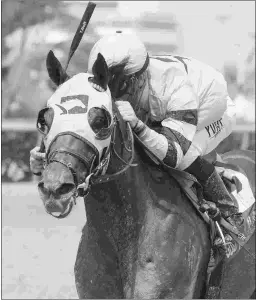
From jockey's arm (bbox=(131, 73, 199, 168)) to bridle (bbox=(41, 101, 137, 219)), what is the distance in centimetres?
10

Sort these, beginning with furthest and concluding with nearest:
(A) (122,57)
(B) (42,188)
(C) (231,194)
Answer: (C) (231,194), (A) (122,57), (B) (42,188)

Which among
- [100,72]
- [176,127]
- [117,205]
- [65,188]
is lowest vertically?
[117,205]

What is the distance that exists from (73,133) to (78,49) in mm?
7263

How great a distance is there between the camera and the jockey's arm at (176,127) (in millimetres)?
→ 3736

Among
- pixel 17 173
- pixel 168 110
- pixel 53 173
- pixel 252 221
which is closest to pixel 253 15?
pixel 17 173

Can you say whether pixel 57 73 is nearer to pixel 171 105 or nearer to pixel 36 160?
pixel 36 160

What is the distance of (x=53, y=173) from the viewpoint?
3203 mm

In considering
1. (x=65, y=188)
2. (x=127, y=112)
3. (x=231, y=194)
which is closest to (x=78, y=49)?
(x=231, y=194)

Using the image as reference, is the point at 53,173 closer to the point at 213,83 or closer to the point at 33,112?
the point at 213,83

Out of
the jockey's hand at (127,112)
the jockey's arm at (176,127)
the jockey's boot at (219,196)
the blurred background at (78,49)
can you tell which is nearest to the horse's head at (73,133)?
the jockey's hand at (127,112)

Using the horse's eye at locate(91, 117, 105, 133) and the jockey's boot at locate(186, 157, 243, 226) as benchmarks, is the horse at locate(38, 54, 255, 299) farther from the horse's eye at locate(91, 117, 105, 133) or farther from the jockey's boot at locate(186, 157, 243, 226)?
the jockey's boot at locate(186, 157, 243, 226)

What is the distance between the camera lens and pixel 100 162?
348 centimetres

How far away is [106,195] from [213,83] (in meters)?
0.88

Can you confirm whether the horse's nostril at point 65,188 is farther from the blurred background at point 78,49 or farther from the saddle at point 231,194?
the blurred background at point 78,49
